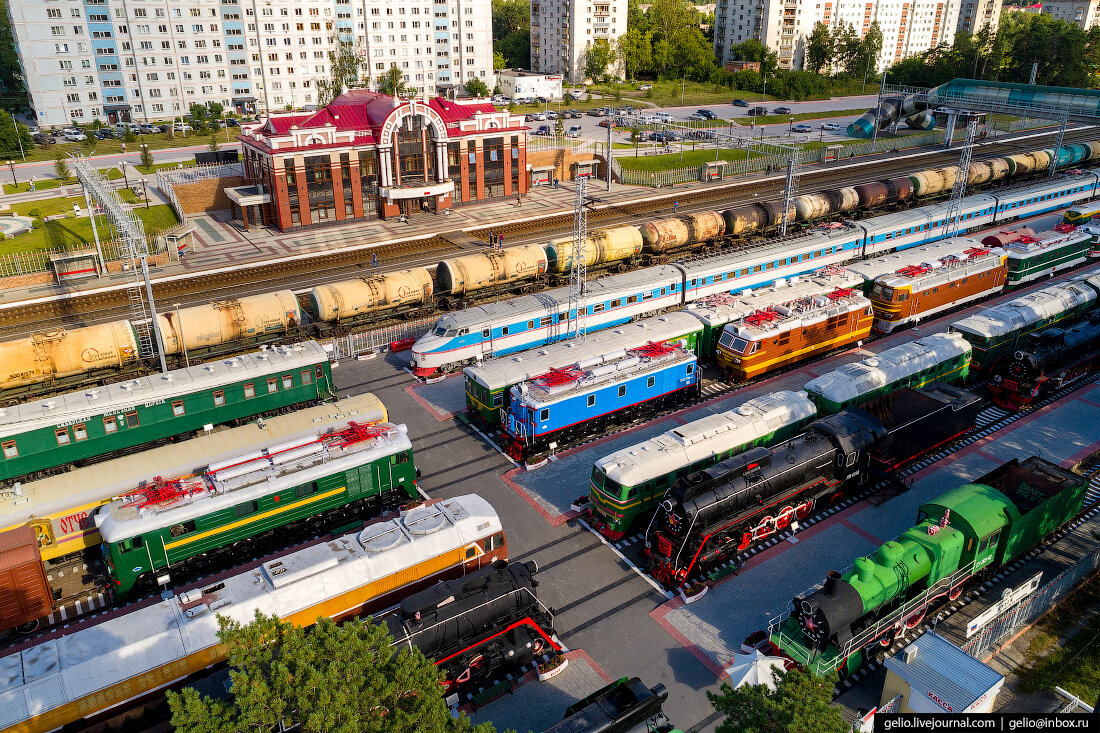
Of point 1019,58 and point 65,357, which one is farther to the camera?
point 1019,58

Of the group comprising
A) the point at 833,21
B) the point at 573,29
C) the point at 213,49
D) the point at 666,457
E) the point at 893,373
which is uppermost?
the point at 833,21

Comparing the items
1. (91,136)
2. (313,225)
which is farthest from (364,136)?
(91,136)

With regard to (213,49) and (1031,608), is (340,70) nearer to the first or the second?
(213,49)

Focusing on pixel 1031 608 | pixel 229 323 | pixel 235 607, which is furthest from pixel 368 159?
pixel 1031 608

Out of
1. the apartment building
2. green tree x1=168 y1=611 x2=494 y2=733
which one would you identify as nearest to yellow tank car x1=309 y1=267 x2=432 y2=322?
green tree x1=168 y1=611 x2=494 y2=733

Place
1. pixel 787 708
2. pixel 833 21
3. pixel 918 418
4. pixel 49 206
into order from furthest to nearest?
1. pixel 833 21
2. pixel 49 206
3. pixel 918 418
4. pixel 787 708

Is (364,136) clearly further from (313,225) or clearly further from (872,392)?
(872,392)

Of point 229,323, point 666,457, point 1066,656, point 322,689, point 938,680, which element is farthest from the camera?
point 229,323
